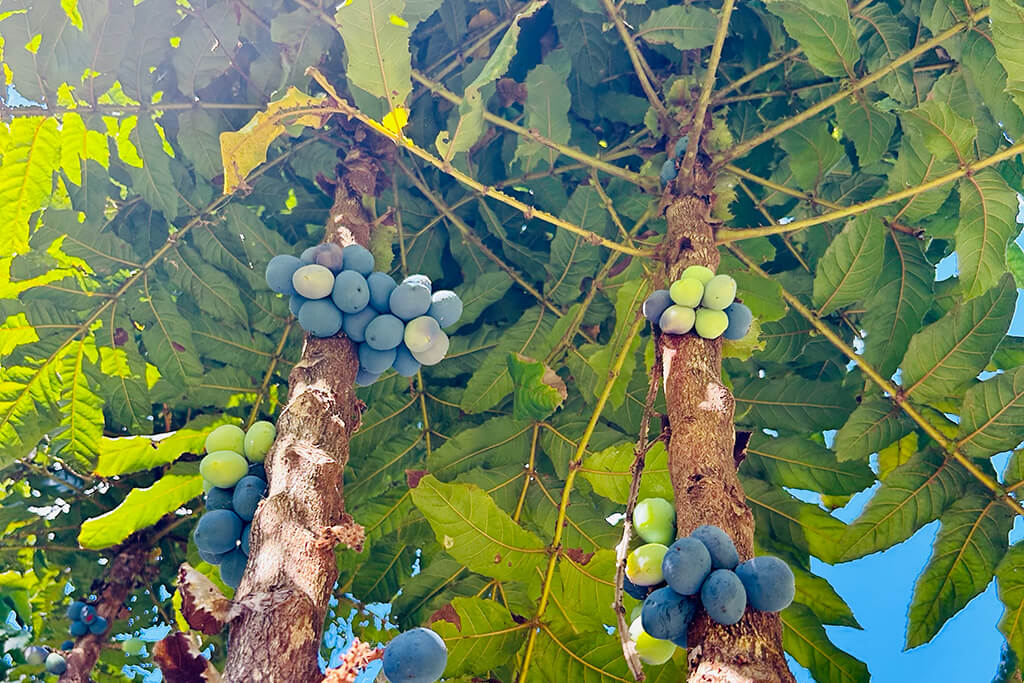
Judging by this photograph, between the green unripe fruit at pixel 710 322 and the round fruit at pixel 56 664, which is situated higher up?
the green unripe fruit at pixel 710 322

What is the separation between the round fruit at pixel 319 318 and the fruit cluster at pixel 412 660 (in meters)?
0.98

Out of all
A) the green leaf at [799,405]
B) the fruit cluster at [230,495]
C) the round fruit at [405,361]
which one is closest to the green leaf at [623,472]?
the green leaf at [799,405]

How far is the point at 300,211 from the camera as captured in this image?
360 centimetres

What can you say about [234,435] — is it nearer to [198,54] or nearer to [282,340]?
[282,340]

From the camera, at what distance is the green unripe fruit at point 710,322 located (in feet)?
6.86

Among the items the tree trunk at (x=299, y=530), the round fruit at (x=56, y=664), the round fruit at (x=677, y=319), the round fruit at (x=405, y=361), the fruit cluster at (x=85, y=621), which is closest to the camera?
the tree trunk at (x=299, y=530)

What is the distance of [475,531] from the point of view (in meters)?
2.16

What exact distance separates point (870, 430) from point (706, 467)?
1.08 metres

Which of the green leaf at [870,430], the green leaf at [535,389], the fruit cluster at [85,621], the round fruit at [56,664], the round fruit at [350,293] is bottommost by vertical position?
the round fruit at [56,664]

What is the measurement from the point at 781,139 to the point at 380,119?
142 centimetres

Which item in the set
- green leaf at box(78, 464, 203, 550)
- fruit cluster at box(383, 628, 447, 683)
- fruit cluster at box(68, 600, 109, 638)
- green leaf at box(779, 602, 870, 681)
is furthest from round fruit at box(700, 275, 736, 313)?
fruit cluster at box(68, 600, 109, 638)

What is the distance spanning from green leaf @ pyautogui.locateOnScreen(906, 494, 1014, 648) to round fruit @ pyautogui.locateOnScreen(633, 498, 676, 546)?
0.97 metres

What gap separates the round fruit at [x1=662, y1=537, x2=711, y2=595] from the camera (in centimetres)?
148

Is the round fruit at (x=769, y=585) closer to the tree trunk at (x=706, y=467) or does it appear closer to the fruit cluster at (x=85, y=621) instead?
the tree trunk at (x=706, y=467)
